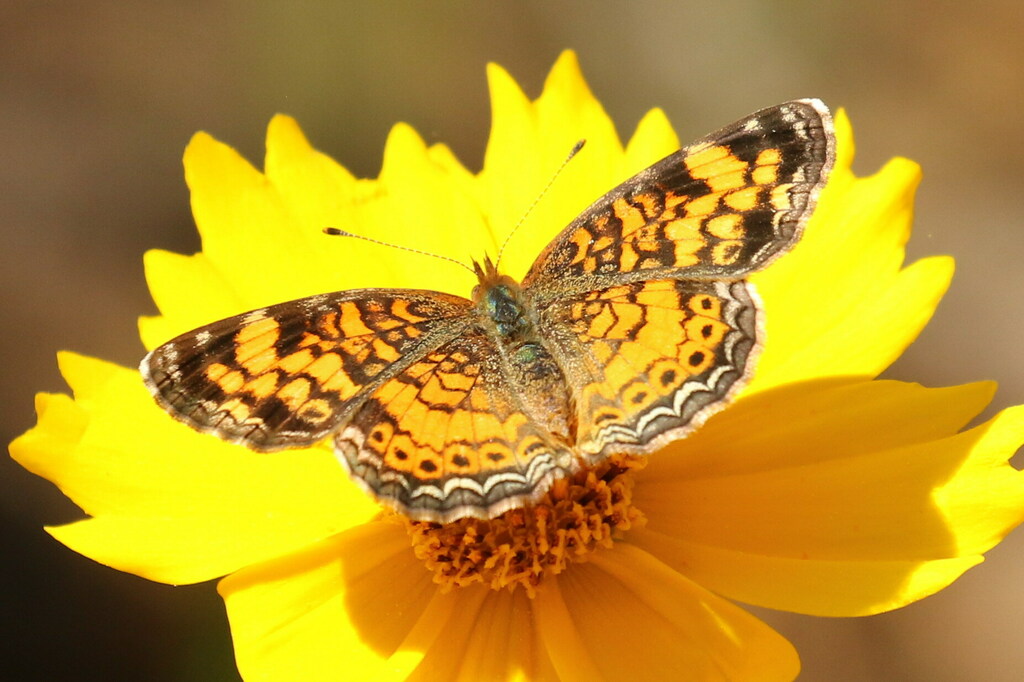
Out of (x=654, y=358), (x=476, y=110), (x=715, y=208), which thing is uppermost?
(x=476, y=110)

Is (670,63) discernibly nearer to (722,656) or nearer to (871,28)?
(871,28)

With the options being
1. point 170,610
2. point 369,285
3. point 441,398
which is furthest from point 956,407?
point 170,610

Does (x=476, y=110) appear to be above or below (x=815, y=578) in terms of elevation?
above

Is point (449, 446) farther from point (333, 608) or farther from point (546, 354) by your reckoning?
point (333, 608)

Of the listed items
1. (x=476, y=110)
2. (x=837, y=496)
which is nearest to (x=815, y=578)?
(x=837, y=496)

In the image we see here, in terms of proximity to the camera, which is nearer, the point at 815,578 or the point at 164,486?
the point at 815,578

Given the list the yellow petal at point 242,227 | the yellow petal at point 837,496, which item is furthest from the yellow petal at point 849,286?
the yellow petal at point 242,227
